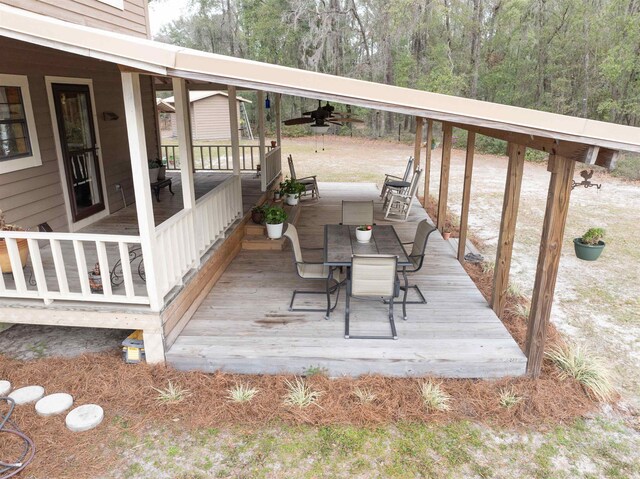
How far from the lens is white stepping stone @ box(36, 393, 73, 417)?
11.0ft

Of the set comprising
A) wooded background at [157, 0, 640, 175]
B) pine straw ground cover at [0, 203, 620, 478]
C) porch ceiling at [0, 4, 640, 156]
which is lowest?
pine straw ground cover at [0, 203, 620, 478]

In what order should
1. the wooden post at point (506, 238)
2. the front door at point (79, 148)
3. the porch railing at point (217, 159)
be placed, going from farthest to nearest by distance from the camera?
the porch railing at point (217, 159), the front door at point (79, 148), the wooden post at point (506, 238)

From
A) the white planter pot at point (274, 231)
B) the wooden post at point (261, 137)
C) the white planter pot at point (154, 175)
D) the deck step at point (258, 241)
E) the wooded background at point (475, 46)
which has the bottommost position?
the deck step at point (258, 241)

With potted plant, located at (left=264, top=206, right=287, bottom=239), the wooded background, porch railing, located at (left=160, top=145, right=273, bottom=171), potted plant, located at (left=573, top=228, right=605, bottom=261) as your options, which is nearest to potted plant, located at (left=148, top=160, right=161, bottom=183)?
porch railing, located at (left=160, top=145, right=273, bottom=171)

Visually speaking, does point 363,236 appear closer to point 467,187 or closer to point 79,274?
point 467,187

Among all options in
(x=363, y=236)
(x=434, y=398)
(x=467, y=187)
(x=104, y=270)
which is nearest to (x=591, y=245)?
(x=467, y=187)

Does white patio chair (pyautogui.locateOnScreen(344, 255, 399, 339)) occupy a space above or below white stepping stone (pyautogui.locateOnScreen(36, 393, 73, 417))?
above

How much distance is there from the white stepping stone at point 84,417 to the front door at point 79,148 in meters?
3.13

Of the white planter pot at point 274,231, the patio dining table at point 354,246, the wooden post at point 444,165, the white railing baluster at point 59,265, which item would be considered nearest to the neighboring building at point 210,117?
the wooden post at point 444,165

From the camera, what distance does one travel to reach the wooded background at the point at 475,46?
60.8ft

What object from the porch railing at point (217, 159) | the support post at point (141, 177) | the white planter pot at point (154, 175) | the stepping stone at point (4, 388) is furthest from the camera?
the porch railing at point (217, 159)

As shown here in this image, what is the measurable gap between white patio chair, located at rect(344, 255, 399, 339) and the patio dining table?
0.30 metres

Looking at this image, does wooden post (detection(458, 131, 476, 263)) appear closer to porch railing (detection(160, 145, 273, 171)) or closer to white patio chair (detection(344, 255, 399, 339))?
white patio chair (detection(344, 255, 399, 339))

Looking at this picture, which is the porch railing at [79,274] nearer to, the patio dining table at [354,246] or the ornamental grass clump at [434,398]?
the patio dining table at [354,246]
